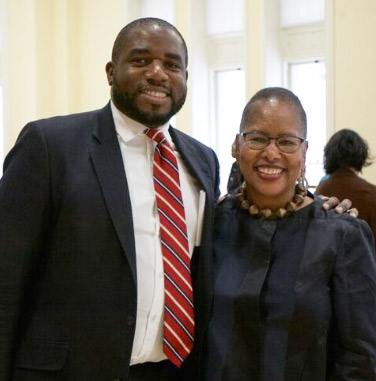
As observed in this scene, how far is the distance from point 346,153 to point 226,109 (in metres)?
2.90

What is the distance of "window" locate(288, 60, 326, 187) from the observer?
5992 mm

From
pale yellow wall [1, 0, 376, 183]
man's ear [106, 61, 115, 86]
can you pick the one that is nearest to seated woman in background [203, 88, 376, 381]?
man's ear [106, 61, 115, 86]

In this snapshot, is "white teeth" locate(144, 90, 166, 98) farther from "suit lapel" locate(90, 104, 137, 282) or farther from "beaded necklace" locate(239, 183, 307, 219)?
"beaded necklace" locate(239, 183, 307, 219)

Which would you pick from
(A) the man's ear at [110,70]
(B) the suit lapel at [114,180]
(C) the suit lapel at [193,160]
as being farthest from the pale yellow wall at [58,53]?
(B) the suit lapel at [114,180]

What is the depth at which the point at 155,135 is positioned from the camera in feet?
6.19

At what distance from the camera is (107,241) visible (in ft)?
5.63

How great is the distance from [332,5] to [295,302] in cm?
432

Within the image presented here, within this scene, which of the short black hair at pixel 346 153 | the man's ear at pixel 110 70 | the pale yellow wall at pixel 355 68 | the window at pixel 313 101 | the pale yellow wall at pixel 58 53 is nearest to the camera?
the man's ear at pixel 110 70

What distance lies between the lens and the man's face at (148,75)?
182 centimetres

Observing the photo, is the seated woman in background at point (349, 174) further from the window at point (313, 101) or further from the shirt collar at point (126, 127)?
the shirt collar at point (126, 127)

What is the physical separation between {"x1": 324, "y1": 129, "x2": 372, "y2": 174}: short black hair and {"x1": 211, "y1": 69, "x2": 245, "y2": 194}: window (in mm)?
2702

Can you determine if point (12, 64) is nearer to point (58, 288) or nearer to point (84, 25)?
point (84, 25)

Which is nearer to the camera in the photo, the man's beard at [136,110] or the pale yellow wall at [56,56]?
the man's beard at [136,110]

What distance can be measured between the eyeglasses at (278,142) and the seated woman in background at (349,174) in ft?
6.76
